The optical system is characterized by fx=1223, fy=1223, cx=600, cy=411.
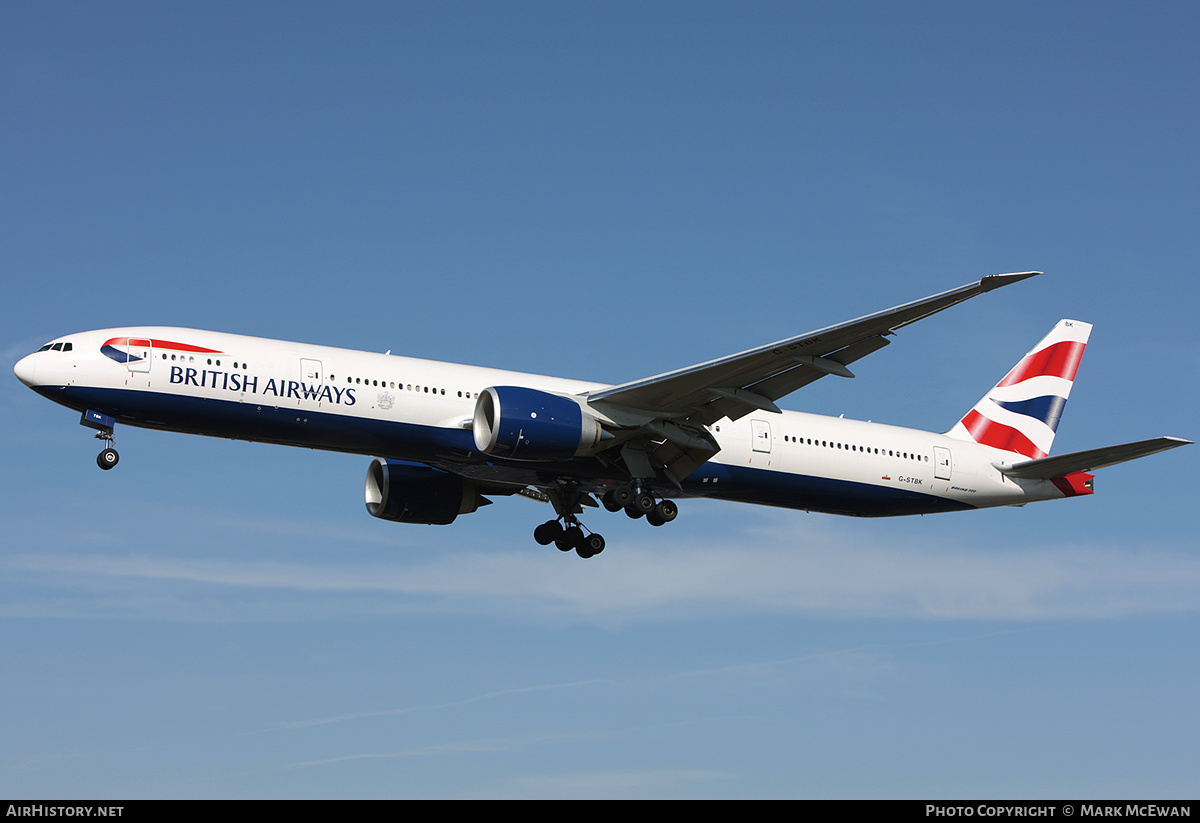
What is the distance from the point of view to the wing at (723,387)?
2503cm

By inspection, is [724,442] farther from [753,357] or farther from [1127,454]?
[1127,454]

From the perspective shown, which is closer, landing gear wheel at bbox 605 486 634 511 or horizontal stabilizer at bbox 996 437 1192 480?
horizontal stabilizer at bbox 996 437 1192 480

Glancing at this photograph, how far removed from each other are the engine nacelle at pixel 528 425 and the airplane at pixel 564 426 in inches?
1.8

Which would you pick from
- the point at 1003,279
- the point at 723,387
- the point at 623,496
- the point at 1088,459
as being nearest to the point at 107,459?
the point at 623,496

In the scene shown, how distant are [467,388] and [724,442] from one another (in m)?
6.86

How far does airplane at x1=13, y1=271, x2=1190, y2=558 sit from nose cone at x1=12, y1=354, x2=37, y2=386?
0.12 feet

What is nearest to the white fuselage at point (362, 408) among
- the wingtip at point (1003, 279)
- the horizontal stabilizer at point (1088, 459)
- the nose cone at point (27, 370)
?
the nose cone at point (27, 370)

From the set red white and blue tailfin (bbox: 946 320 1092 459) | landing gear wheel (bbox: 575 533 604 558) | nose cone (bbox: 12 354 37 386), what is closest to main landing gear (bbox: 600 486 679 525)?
landing gear wheel (bbox: 575 533 604 558)

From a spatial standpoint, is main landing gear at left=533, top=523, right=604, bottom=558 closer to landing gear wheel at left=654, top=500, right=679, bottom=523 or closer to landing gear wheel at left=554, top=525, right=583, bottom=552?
landing gear wheel at left=554, top=525, right=583, bottom=552

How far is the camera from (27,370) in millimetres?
26656

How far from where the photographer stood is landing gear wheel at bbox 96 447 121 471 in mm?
27297
